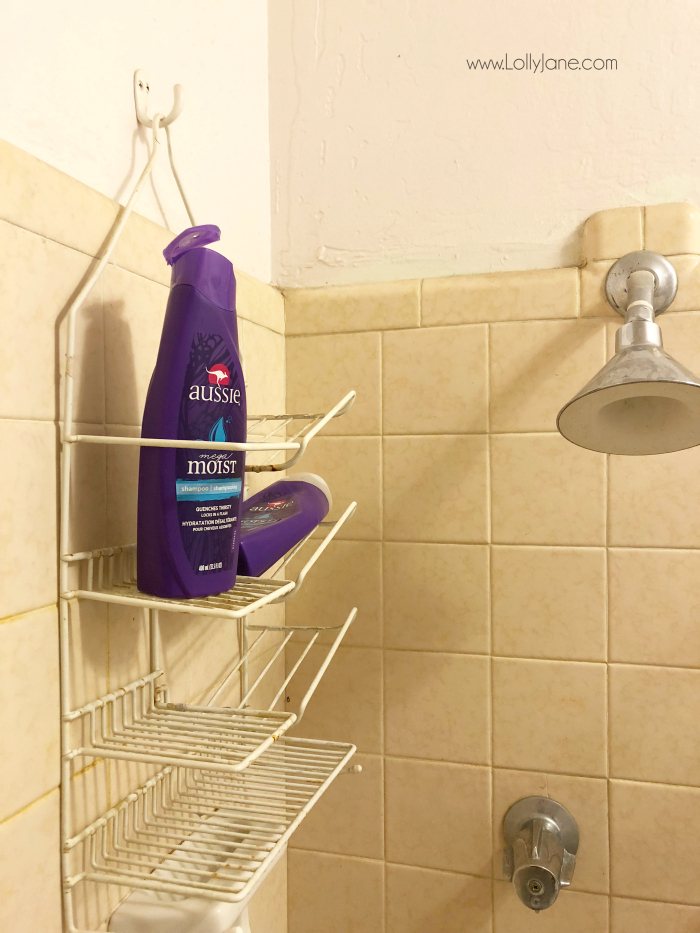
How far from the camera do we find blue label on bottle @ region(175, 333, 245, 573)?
1.73ft

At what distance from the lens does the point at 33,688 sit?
51cm

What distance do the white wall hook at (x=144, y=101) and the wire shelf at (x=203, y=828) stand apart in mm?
627

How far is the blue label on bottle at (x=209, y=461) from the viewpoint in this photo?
53 cm

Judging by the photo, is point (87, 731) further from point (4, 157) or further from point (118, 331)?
point (4, 157)

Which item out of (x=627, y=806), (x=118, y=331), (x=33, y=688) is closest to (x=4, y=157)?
(x=118, y=331)

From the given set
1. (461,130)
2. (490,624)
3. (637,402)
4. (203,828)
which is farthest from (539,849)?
(461,130)

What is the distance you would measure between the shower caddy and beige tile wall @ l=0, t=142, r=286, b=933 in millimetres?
11

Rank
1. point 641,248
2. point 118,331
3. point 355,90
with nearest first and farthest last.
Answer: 1. point 118,331
2. point 641,248
3. point 355,90

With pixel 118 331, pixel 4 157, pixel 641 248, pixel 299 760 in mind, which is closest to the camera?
pixel 4 157

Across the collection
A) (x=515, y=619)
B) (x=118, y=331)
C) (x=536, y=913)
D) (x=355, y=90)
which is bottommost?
(x=536, y=913)

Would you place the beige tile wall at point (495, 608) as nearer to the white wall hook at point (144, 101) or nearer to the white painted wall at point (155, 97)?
the white painted wall at point (155, 97)

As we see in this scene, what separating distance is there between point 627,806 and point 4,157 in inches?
38.0

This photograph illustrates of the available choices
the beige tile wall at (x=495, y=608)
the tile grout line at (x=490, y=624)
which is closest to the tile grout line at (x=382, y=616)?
the beige tile wall at (x=495, y=608)

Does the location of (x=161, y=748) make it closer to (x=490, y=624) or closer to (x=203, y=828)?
(x=203, y=828)
